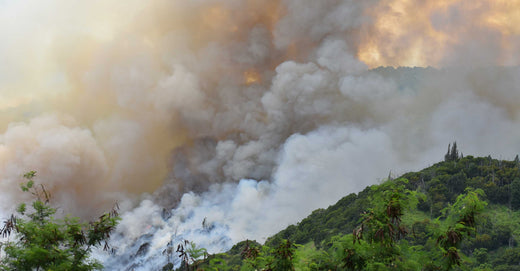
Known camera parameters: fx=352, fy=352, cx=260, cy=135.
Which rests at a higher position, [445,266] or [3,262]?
[3,262]

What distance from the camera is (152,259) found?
188 meters

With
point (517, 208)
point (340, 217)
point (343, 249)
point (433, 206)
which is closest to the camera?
point (343, 249)

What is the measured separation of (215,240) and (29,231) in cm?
18181

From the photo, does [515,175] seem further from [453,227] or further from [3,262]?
[3,262]

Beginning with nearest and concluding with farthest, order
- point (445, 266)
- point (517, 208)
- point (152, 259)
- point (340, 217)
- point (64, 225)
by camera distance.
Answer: point (445, 266) → point (64, 225) → point (517, 208) → point (340, 217) → point (152, 259)

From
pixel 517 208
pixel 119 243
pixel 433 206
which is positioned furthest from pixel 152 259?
pixel 517 208

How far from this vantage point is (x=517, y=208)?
8356 centimetres

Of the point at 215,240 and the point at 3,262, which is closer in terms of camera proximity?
the point at 3,262

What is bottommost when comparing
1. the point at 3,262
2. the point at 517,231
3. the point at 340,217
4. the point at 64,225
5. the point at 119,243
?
the point at 517,231

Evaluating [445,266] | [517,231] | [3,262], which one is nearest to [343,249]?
[445,266]

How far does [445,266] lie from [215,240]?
7290 inches

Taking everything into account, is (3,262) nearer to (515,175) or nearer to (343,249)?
(343,249)

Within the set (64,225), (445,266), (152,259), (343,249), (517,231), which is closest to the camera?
(445,266)

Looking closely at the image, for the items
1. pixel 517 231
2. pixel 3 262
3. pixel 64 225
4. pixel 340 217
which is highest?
pixel 340 217
